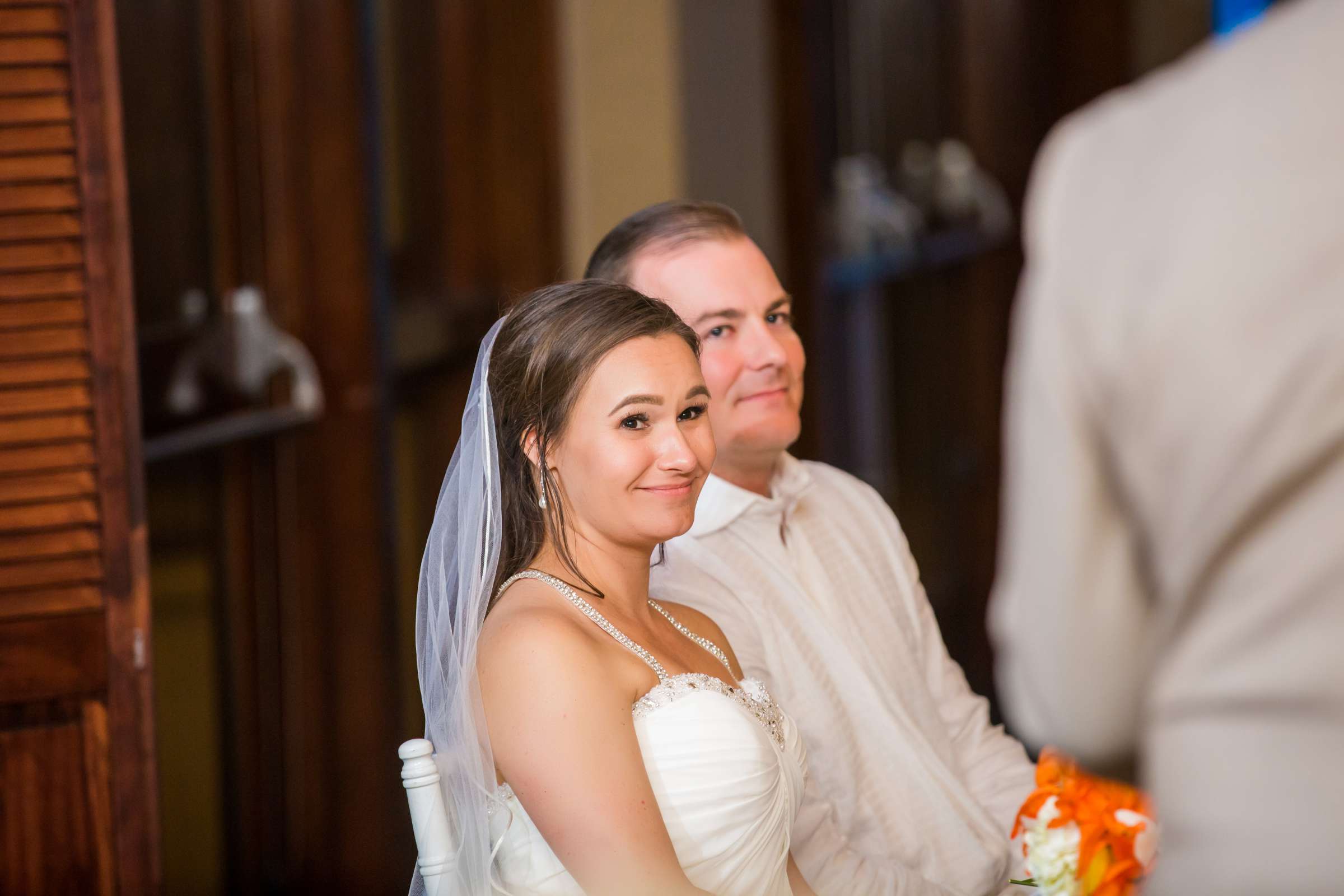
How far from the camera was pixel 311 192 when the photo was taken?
3.29m

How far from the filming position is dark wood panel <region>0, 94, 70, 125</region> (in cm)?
180

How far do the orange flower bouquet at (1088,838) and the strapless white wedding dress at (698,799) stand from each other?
1.03ft

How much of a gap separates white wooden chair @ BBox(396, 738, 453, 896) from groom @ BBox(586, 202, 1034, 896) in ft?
1.67

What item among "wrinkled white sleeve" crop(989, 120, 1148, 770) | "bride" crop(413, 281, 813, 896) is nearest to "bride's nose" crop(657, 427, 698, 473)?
"bride" crop(413, 281, 813, 896)

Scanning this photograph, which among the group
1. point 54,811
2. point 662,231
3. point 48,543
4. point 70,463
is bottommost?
point 54,811

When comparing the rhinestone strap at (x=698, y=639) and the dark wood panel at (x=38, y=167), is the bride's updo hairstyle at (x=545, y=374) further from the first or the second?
the dark wood panel at (x=38, y=167)

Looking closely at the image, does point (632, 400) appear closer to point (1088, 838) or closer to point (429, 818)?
point (429, 818)

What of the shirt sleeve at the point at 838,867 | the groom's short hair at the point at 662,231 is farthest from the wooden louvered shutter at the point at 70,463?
the shirt sleeve at the point at 838,867

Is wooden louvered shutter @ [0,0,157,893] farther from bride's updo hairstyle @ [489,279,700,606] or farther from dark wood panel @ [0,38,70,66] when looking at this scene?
bride's updo hairstyle @ [489,279,700,606]

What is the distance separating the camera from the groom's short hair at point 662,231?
7.36ft

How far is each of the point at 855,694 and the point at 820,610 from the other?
0.14 metres

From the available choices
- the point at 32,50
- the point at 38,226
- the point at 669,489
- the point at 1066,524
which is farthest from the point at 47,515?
the point at 1066,524

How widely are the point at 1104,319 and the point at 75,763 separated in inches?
56.6

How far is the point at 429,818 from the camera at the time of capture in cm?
170
